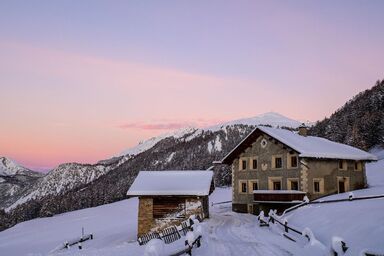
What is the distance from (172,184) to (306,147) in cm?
1344

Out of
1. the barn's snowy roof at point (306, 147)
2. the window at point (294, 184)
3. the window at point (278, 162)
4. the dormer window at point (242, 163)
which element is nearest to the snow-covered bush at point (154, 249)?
the barn's snowy roof at point (306, 147)

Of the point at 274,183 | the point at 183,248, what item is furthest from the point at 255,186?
the point at 183,248

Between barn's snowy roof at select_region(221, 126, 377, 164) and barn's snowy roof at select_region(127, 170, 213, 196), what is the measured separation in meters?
5.55

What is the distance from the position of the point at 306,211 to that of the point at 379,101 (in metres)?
80.2

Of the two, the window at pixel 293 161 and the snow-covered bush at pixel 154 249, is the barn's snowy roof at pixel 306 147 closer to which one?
the window at pixel 293 161

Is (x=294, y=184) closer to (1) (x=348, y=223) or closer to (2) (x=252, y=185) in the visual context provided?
(2) (x=252, y=185)

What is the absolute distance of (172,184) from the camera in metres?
38.3

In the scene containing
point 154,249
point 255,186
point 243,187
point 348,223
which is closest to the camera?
point 154,249

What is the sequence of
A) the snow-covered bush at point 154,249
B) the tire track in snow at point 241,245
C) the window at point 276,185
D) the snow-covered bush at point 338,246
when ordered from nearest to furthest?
the snow-covered bush at point 154,249 < the snow-covered bush at point 338,246 < the tire track in snow at point 241,245 < the window at point 276,185

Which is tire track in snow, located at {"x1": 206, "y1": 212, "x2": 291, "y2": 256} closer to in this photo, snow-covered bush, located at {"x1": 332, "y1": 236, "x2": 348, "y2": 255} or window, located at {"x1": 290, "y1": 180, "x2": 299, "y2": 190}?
snow-covered bush, located at {"x1": 332, "y1": 236, "x2": 348, "y2": 255}

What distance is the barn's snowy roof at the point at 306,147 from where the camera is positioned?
3666 cm

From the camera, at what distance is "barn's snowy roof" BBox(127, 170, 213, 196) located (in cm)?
3681

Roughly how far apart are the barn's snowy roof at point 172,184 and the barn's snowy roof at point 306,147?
555cm

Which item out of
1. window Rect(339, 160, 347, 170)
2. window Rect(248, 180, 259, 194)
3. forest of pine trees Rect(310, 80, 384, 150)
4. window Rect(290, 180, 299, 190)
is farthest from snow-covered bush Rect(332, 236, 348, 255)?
forest of pine trees Rect(310, 80, 384, 150)
